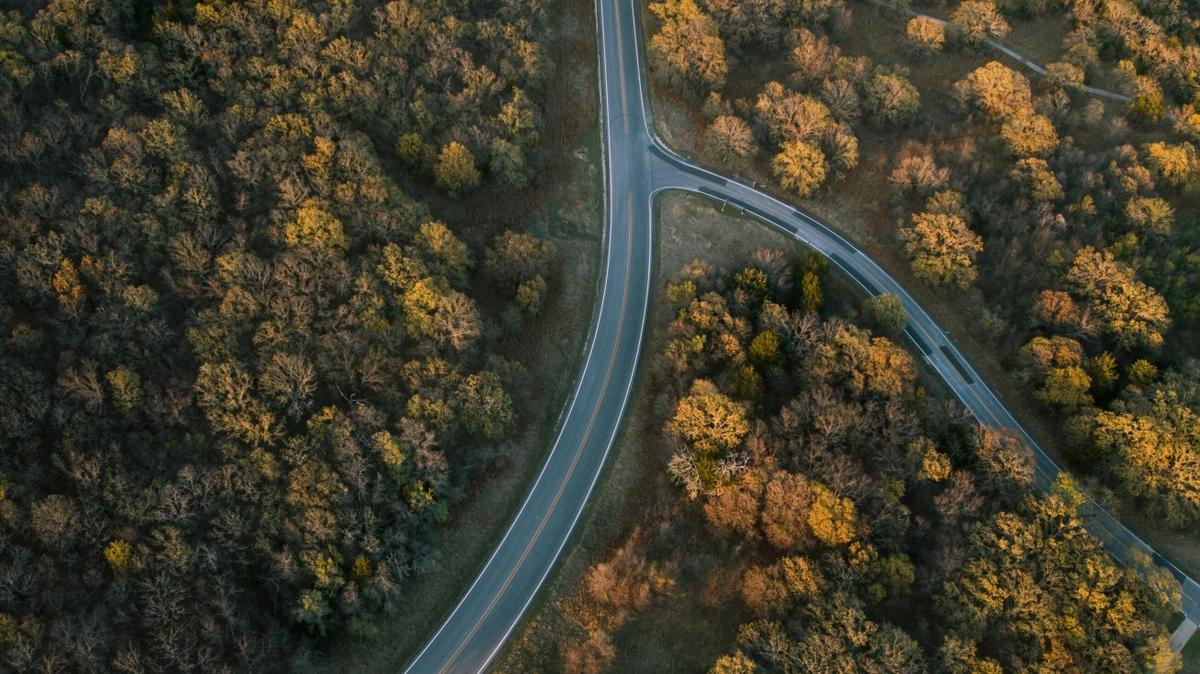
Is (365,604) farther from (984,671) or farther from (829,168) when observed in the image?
(829,168)

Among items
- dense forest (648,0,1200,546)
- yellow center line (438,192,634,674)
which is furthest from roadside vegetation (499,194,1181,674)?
dense forest (648,0,1200,546)

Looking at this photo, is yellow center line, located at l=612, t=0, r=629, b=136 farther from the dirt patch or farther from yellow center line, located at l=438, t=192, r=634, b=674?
the dirt patch

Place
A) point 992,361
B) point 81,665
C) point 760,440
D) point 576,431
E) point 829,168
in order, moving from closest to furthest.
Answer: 1. point 81,665
2. point 760,440
3. point 576,431
4. point 992,361
5. point 829,168

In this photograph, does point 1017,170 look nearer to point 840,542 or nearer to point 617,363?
point 617,363

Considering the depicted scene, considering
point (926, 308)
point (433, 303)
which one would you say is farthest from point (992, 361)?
point (433, 303)

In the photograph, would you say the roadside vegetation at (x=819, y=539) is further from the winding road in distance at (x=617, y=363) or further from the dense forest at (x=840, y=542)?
the winding road in distance at (x=617, y=363)

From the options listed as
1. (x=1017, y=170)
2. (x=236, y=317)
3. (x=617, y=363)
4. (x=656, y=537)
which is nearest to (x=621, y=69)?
(x=617, y=363)

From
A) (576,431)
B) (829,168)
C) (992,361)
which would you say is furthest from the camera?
(829,168)

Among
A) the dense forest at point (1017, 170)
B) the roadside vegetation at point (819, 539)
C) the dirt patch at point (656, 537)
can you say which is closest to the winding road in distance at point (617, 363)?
the dirt patch at point (656, 537)
